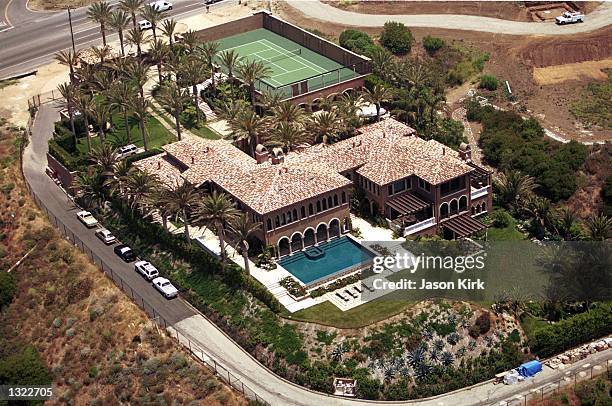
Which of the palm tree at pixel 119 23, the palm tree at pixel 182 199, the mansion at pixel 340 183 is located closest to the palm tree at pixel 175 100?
the mansion at pixel 340 183

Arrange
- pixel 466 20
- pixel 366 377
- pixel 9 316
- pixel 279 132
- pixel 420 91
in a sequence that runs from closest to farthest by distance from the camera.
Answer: pixel 366 377 → pixel 9 316 → pixel 279 132 → pixel 420 91 → pixel 466 20

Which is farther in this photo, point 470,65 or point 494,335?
point 470,65

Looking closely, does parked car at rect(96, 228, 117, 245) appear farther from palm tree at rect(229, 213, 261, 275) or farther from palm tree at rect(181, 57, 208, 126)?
palm tree at rect(181, 57, 208, 126)

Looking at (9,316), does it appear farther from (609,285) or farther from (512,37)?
(512,37)

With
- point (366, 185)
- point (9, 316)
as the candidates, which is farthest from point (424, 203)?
point (9, 316)

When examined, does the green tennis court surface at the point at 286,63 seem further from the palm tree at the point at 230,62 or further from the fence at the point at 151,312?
the fence at the point at 151,312

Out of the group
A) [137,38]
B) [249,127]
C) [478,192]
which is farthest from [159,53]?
[478,192]

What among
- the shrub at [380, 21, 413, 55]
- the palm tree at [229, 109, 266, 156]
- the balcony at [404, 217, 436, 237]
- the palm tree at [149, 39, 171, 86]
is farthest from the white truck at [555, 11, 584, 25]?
the balcony at [404, 217, 436, 237]
